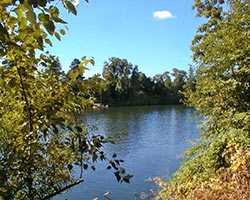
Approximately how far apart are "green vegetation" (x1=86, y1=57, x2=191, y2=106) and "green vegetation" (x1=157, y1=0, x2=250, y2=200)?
55.9 metres

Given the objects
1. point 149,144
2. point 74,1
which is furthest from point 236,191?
point 149,144

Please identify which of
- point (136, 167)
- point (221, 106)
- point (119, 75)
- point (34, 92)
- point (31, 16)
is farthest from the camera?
point (119, 75)

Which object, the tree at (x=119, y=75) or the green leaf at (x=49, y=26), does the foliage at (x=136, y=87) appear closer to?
the tree at (x=119, y=75)

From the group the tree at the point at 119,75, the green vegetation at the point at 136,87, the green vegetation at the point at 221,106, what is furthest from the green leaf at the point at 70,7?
the tree at the point at 119,75

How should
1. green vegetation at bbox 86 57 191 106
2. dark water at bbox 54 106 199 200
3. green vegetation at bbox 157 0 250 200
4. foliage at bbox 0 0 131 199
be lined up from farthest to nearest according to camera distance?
green vegetation at bbox 86 57 191 106 → dark water at bbox 54 106 199 200 → green vegetation at bbox 157 0 250 200 → foliage at bbox 0 0 131 199

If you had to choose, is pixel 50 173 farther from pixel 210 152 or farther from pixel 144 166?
pixel 144 166

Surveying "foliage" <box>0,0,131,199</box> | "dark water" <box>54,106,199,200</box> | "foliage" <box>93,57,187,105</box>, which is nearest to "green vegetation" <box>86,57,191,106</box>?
"foliage" <box>93,57,187,105</box>

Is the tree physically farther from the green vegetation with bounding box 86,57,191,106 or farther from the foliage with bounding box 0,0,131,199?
the foliage with bounding box 0,0,131,199

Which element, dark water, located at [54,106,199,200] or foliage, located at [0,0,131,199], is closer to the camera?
foliage, located at [0,0,131,199]

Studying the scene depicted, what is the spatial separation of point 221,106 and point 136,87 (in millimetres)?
67192

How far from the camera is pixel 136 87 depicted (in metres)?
72.8

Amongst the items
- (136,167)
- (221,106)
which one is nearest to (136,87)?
(136,167)

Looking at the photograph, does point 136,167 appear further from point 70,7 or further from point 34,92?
point 70,7

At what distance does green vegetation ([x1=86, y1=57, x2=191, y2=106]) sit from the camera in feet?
221
